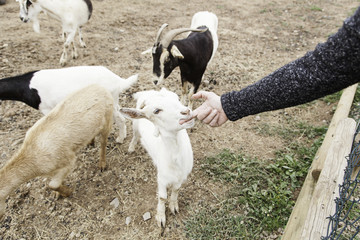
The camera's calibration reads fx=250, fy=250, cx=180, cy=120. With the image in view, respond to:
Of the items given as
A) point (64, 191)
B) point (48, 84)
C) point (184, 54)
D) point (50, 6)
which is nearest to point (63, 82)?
point (48, 84)

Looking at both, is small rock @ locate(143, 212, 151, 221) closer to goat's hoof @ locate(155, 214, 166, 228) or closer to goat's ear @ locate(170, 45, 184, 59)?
goat's hoof @ locate(155, 214, 166, 228)

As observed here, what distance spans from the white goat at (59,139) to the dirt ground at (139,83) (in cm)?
41

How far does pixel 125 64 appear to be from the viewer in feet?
16.9

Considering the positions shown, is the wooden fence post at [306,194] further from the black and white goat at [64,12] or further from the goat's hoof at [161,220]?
the black and white goat at [64,12]

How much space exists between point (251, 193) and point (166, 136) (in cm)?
139

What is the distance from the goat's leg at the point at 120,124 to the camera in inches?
140

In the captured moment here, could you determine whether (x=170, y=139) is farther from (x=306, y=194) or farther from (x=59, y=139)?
(x=306, y=194)

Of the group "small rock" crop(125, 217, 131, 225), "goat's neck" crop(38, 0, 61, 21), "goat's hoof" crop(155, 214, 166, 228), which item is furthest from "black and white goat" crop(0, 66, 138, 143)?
"goat's neck" crop(38, 0, 61, 21)

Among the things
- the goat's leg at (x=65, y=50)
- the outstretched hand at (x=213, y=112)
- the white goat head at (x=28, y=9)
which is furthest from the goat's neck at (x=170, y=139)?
the white goat head at (x=28, y=9)

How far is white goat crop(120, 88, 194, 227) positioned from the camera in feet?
6.62

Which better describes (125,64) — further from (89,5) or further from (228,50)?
(228,50)

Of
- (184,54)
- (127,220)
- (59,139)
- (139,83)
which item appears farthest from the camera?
(139,83)

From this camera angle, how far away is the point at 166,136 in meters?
2.15

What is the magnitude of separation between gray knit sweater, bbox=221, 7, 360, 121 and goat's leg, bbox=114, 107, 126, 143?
89.1 inches
